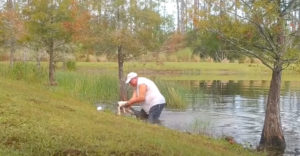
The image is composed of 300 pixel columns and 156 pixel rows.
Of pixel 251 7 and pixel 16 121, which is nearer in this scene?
pixel 16 121

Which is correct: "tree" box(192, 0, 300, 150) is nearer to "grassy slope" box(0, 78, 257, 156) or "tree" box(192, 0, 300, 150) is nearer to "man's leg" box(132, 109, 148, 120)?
"grassy slope" box(0, 78, 257, 156)

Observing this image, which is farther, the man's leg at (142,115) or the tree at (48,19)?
the tree at (48,19)

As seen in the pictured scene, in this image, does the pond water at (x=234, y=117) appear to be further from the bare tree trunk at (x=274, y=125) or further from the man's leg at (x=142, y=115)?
the man's leg at (x=142, y=115)

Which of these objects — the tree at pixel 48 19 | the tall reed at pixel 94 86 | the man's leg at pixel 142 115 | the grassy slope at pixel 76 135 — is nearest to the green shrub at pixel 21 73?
the tall reed at pixel 94 86

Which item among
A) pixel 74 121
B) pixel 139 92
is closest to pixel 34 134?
pixel 74 121

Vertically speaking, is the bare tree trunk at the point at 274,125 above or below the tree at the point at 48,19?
below

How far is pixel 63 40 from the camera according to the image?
82.8 feet

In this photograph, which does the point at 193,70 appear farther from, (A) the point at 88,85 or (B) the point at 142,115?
(B) the point at 142,115

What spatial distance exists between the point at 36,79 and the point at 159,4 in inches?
372

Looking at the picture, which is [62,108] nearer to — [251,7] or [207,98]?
[251,7]

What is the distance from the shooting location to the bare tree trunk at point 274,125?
11789 mm

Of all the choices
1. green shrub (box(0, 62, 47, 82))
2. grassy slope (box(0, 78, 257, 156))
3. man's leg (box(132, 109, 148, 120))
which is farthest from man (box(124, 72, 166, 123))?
green shrub (box(0, 62, 47, 82))

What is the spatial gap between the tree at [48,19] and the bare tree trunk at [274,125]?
13654 millimetres

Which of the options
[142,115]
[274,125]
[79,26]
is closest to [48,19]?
[79,26]
